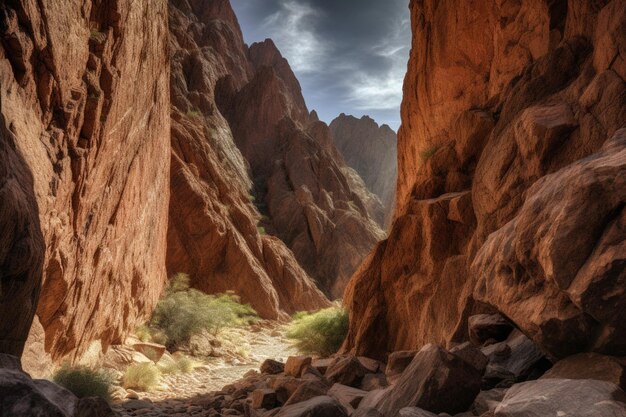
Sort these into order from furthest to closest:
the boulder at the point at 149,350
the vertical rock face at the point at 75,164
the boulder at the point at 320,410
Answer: the boulder at the point at 149,350 → the vertical rock face at the point at 75,164 → the boulder at the point at 320,410

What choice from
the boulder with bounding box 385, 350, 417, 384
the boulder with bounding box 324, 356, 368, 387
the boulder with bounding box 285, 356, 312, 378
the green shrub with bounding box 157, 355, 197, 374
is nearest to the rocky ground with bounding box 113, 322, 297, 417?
the green shrub with bounding box 157, 355, 197, 374

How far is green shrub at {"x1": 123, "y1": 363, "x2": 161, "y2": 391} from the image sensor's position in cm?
1159

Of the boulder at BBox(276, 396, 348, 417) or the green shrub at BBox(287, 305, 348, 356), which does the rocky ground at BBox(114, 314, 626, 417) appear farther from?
the green shrub at BBox(287, 305, 348, 356)

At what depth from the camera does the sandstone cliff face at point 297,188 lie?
147 ft

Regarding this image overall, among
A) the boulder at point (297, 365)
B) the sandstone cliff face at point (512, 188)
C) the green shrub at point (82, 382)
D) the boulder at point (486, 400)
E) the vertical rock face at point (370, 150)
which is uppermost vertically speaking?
the vertical rock face at point (370, 150)

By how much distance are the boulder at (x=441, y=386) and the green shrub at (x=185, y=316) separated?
50.5ft

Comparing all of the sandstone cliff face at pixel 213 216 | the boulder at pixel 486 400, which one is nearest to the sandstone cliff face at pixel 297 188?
the sandstone cliff face at pixel 213 216

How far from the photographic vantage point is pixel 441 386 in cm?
475

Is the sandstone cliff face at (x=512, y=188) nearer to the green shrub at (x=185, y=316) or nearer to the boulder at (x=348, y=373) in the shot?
the boulder at (x=348, y=373)

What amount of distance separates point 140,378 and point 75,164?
631cm

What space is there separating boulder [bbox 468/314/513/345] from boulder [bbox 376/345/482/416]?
1.99m

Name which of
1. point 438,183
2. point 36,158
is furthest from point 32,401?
point 438,183

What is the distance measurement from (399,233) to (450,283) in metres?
3.32

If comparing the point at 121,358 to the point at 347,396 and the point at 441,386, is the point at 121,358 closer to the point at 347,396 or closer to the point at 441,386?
the point at 347,396
